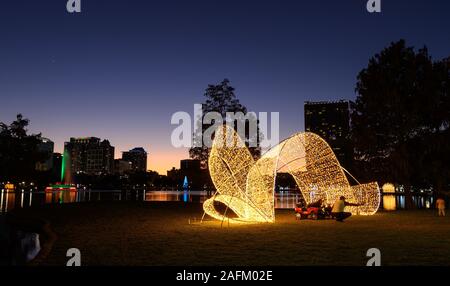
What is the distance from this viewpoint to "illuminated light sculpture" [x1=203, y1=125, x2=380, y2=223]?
18.6 m

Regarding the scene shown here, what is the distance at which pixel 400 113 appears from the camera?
29.8 metres

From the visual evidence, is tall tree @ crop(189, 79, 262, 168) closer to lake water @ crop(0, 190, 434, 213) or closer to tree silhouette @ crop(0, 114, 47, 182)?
lake water @ crop(0, 190, 434, 213)

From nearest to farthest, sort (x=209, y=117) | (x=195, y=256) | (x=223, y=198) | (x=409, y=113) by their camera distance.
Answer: (x=195, y=256) → (x=223, y=198) → (x=409, y=113) → (x=209, y=117)

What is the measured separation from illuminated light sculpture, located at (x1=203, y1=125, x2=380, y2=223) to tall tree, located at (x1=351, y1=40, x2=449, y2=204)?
8.63 meters

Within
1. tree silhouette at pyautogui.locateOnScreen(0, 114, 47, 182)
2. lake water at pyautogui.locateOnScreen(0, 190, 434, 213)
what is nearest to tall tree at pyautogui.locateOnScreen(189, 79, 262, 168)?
lake water at pyautogui.locateOnScreen(0, 190, 434, 213)

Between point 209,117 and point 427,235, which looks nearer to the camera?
point 427,235

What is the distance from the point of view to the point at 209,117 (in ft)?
122

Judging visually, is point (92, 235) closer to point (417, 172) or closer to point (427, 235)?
point (427, 235)

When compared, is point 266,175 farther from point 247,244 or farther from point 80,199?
A: point 80,199

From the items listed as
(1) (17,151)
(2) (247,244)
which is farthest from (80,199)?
(2) (247,244)

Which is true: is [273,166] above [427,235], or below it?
above

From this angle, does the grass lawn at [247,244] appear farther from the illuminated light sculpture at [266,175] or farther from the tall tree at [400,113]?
the tall tree at [400,113]
